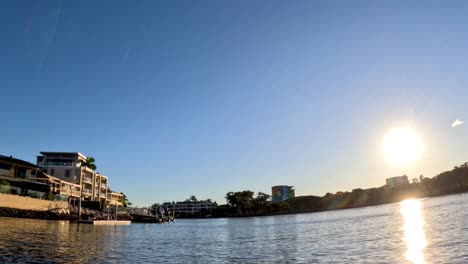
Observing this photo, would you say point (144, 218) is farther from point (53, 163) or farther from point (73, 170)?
point (53, 163)

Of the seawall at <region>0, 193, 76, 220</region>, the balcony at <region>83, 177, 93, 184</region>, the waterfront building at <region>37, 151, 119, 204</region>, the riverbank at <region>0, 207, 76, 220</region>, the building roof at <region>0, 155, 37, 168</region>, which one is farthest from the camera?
the balcony at <region>83, 177, 93, 184</region>

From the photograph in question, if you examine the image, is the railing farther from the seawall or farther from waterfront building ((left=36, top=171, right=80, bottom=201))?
the seawall

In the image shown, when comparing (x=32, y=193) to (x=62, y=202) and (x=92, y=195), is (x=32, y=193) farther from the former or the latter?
(x=92, y=195)

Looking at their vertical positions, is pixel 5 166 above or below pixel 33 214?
above

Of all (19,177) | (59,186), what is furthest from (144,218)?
(19,177)

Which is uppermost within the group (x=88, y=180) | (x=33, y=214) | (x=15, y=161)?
(x=88, y=180)

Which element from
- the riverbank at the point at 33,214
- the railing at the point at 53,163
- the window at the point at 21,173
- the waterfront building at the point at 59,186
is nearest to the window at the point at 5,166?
the window at the point at 21,173

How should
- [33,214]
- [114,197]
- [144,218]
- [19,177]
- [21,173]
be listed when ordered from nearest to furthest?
[33,214]
[19,177]
[21,173]
[144,218]
[114,197]

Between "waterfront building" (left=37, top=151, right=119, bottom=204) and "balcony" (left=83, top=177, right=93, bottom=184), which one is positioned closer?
"waterfront building" (left=37, top=151, right=119, bottom=204)

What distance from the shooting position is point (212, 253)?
2969 centimetres

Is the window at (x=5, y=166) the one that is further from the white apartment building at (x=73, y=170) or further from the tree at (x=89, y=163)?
the tree at (x=89, y=163)

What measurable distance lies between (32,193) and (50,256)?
2306 inches

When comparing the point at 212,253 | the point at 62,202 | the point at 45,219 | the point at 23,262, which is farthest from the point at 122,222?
the point at 23,262

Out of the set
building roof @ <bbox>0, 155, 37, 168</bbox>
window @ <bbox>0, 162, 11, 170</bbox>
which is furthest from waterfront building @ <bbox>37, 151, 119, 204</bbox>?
window @ <bbox>0, 162, 11, 170</bbox>
